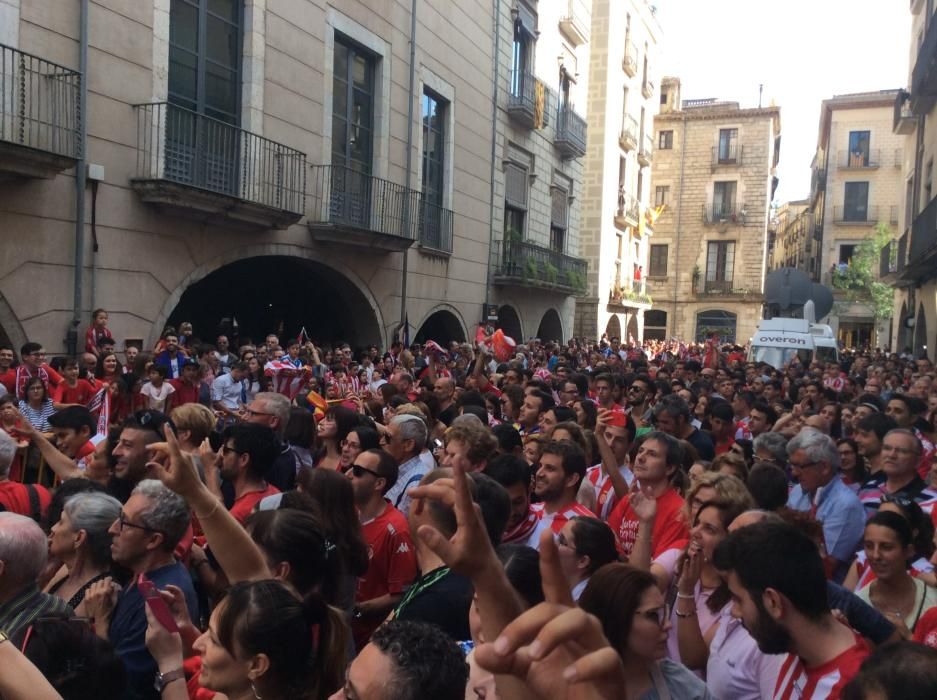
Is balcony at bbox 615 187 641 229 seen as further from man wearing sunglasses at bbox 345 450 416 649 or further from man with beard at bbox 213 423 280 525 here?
man wearing sunglasses at bbox 345 450 416 649

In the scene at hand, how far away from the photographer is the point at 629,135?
3375 centimetres

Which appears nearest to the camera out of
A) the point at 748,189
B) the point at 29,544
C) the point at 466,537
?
the point at 466,537

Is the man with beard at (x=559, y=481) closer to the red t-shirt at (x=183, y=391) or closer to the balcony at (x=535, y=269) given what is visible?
the red t-shirt at (x=183, y=391)

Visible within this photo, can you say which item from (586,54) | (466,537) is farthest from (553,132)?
(466,537)

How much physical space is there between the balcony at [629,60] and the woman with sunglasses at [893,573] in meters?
32.1

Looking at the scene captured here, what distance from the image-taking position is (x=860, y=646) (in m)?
2.44

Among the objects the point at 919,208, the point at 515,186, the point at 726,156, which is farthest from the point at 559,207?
the point at 726,156

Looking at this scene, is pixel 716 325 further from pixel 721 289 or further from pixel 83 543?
pixel 83 543

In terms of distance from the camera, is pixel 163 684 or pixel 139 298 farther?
pixel 139 298

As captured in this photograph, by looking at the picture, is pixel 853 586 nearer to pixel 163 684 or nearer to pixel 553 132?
pixel 163 684

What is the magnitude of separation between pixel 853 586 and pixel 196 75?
11.1 meters

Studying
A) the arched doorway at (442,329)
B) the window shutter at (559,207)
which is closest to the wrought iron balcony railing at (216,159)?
the arched doorway at (442,329)

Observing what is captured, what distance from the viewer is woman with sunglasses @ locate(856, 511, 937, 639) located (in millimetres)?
3355

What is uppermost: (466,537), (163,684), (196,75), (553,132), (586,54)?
(586,54)
